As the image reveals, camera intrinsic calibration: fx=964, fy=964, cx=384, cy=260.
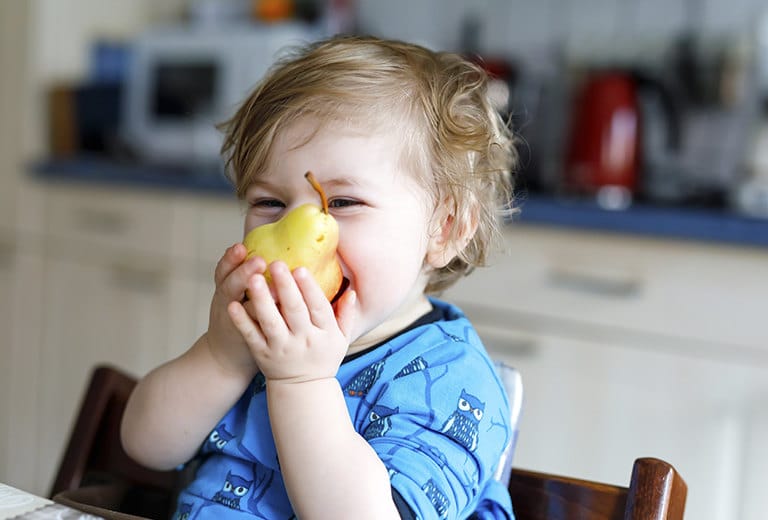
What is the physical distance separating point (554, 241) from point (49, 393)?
1456 millimetres

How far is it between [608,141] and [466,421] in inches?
53.5

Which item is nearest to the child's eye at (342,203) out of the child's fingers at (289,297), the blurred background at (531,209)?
the child's fingers at (289,297)

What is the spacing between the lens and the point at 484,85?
3.13ft

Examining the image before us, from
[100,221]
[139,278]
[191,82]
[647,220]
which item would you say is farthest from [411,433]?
[191,82]

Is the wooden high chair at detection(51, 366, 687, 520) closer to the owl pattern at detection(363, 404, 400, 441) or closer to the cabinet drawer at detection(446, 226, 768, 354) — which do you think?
the owl pattern at detection(363, 404, 400, 441)

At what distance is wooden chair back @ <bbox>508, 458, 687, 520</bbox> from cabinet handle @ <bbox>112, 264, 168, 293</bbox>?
155cm

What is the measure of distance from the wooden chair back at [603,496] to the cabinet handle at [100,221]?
5.51ft

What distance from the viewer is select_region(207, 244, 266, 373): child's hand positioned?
69 cm

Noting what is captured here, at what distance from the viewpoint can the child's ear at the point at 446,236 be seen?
0.85 meters

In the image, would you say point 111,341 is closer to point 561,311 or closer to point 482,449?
point 561,311

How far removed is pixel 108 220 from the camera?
7.68 ft

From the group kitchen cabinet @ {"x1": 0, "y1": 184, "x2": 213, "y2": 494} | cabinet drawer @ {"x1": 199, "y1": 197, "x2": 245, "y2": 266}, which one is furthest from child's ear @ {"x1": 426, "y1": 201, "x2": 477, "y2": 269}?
kitchen cabinet @ {"x1": 0, "y1": 184, "x2": 213, "y2": 494}

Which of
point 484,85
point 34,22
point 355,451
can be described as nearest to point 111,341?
point 34,22

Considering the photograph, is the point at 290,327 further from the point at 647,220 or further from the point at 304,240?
the point at 647,220
